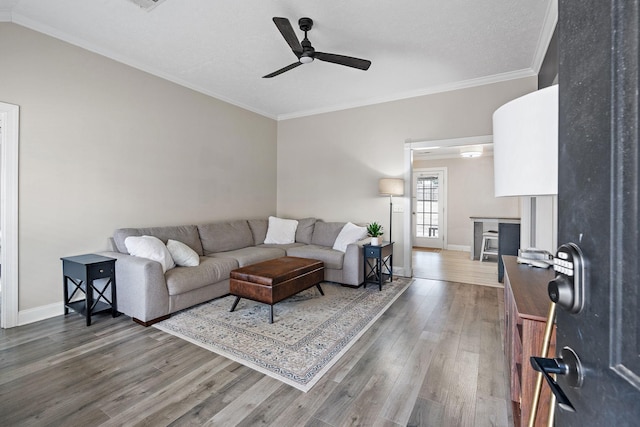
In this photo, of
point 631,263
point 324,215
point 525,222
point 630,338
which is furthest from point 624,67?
point 324,215

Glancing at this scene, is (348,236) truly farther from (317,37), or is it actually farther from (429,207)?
(429,207)

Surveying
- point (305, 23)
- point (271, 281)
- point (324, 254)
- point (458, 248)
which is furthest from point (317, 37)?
point (458, 248)

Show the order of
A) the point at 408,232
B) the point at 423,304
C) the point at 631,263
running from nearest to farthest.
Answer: the point at 631,263, the point at 423,304, the point at 408,232

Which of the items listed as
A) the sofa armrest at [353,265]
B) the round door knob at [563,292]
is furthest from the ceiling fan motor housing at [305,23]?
the round door knob at [563,292]

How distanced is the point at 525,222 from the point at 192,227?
14.6 ft

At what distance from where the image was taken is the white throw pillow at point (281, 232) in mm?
5098

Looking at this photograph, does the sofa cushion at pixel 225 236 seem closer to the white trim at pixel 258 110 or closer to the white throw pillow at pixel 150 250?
the white throw pillow at pixel 150 250

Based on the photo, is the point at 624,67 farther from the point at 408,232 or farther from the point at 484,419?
the point at 408,232

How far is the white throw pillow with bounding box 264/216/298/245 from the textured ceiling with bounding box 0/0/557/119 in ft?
7.29

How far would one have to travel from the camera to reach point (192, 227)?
4117mm

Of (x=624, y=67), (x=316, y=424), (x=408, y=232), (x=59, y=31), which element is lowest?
(x=316, y=424)

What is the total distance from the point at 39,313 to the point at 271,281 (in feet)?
7.67

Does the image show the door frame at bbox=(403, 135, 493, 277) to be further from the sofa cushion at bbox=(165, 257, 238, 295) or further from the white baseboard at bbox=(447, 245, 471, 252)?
the white baseboard at bbox=(447, 245, 471, 252)

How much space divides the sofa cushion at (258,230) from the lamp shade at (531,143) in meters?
4.35
